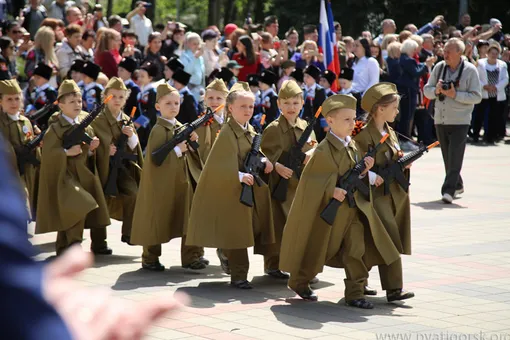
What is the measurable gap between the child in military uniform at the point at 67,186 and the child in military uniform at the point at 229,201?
62.1 inches

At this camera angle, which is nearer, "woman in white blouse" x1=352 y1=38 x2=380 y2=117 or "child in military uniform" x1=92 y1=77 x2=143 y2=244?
"child in military uniform" x1=92 y1=77 x2=143 y2=244

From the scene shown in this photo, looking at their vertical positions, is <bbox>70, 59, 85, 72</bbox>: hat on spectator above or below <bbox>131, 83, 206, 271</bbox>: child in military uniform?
above

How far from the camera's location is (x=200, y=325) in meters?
6.54

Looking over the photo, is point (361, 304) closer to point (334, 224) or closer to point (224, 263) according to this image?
point (334, 224)

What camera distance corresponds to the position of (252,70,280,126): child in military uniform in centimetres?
1538

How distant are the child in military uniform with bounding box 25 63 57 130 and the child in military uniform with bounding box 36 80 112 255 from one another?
137 inches

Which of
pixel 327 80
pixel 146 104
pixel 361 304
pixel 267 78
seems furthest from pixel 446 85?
pixel 361 304

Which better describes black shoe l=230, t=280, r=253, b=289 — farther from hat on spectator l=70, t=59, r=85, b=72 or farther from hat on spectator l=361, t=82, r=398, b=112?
hat on spectator l=70, t=59, r=85, b=72

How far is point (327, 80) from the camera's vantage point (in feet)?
54.3

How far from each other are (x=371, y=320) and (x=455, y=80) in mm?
6891

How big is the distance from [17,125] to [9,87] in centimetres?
42

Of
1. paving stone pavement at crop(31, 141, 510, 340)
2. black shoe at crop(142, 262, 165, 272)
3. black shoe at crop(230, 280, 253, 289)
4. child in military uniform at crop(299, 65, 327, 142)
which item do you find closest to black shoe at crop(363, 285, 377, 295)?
paving stone pavement at crop(31, 141, 510, 340)

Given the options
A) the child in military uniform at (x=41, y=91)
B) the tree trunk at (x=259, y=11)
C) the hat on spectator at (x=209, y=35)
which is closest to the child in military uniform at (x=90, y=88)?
the child in military uniform at (x=41, y=91)

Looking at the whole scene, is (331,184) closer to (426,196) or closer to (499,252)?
(499,252)
